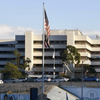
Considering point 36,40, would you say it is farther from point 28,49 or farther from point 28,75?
point 28,75

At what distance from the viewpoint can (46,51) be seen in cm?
10769

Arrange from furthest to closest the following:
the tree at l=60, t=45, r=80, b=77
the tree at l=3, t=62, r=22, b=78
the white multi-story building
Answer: the white multi-story building
the tree at l=60, t=45, r=80, b=77
the tree at l=3, t=62, r=22, b=78

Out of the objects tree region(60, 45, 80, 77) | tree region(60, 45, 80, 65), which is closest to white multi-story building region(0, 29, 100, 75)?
tree region(60, 45, 80, 77)

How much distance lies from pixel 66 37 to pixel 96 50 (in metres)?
13.6

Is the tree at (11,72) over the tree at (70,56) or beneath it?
beneath

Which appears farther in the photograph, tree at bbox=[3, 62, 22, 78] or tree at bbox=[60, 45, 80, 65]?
tree at bbox=[60, 45, 80, 65]

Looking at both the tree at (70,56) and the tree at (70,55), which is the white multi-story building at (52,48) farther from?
the tree at (70,55)

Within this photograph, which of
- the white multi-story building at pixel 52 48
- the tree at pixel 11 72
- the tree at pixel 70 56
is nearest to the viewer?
the tree at pixel 11 72

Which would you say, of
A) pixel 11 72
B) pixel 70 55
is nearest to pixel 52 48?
pixel 70 55

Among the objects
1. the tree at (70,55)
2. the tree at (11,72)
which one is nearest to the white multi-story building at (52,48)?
the tree at (70,55)

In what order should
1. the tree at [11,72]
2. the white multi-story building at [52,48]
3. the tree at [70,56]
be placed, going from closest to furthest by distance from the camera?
1. the tree at [11,72]
2. the tree at [70,56]
3. the white multi-story building at [52,48]

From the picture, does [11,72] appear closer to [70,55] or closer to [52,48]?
[70,55]

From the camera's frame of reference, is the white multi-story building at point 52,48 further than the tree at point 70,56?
Yes

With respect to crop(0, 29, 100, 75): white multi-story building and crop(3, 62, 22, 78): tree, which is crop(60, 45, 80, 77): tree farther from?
crop(3, 62, 22, 78): tree
